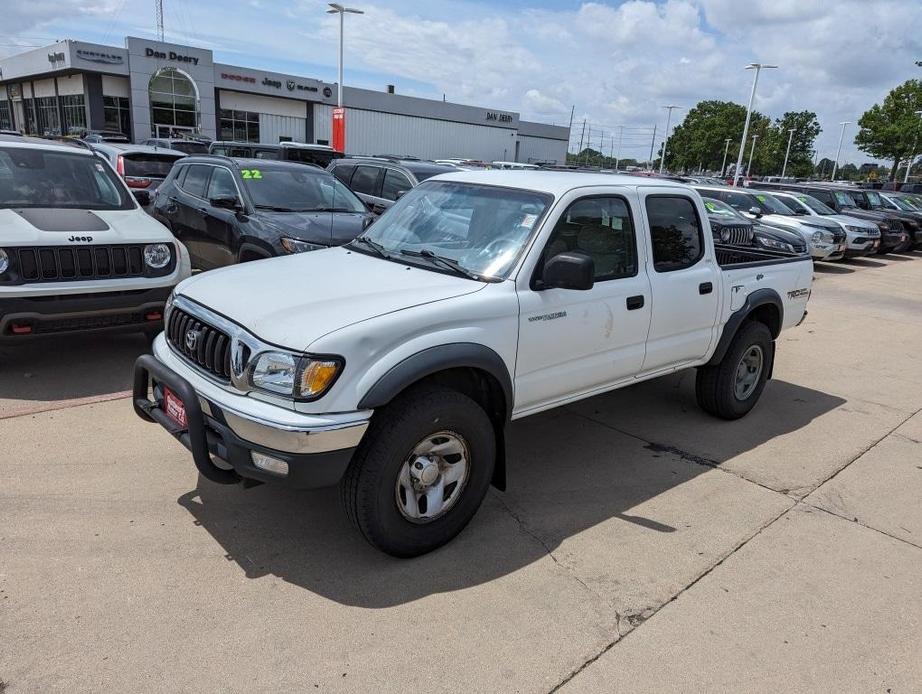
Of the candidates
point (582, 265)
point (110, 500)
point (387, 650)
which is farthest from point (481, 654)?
point (110, 500)

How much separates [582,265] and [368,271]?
1.17 metres

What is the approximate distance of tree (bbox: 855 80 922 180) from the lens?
39.4m

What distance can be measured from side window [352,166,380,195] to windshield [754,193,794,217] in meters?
9.57

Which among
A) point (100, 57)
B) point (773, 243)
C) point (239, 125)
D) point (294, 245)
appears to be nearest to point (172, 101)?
point (100, 57)

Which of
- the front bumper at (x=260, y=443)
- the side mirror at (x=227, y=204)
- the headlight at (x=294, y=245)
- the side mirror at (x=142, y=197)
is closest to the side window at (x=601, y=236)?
the front bumper at (x=260, y=443)

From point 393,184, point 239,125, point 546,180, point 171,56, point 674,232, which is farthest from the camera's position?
point 239,125

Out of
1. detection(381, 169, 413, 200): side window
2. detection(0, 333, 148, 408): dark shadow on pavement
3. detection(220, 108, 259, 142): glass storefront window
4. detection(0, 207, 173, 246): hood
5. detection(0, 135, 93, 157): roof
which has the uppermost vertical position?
detection(220, 108, 259, 142): glass storefront window

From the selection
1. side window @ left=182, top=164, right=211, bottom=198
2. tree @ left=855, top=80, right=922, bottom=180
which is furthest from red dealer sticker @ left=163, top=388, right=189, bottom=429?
tree @ left=855, top=80, right=922, bottom=180

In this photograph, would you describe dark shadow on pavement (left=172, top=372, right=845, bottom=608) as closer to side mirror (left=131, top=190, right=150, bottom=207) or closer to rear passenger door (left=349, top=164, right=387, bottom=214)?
rear passenger door (left=349, top=164, right=387, bottom=214)

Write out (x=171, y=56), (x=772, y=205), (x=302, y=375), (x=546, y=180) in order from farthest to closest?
(x=171, y=56)
(x=772, y=205)
(x=546, y=180)
(x=302, y=375)

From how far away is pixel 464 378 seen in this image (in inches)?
139

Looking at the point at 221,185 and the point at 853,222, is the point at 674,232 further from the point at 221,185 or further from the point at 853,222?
the point at 853,222

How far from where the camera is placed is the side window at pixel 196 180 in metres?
8.45

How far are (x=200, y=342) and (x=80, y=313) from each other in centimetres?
257
